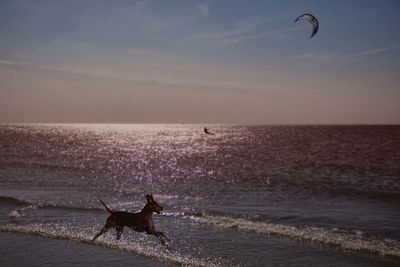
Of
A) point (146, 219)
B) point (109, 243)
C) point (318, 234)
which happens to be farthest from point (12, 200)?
point (146, 219)

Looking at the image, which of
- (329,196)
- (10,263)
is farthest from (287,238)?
(329,196)

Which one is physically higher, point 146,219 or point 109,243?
point 146,219

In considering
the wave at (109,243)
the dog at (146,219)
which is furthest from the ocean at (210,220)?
the dog at (146,219)

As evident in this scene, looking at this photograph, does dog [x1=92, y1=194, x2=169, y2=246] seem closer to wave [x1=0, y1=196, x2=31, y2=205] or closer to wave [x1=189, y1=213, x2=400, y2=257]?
wave [x1=189, y1=213, x2=400, y2=257]

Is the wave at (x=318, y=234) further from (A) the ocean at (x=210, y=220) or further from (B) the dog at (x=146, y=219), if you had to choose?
(B) the dog at (x=146, y=219)

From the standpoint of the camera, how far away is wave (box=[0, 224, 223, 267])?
14.8 metres

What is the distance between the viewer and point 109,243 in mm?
16594

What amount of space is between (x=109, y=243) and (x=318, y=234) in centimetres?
801

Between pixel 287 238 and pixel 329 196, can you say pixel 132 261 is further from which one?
pixel 329 196

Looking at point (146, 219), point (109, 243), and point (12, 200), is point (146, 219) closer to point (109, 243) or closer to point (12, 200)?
point (109, 243)

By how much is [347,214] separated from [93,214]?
40.9 feet

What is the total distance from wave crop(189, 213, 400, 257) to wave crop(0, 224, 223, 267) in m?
4.53

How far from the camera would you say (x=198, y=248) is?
1655 centimetres

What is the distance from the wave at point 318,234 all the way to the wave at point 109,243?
14.9ft
